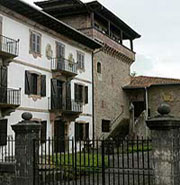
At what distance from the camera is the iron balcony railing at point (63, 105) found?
20905 mm

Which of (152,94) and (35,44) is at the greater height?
(35,44)

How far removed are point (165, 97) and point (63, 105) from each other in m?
14.0

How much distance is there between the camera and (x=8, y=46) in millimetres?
17281

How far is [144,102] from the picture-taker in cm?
3300

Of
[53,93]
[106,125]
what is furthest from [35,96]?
[106,125]

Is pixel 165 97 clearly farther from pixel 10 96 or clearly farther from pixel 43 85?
pixel 10 96

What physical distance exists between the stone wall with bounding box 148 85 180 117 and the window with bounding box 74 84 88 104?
383 inches

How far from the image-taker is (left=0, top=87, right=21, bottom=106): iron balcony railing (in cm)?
1635

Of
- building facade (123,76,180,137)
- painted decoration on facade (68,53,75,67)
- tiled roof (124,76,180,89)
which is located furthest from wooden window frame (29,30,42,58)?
tiled roof (124,76,180,89)

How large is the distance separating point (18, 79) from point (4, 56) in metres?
1.82

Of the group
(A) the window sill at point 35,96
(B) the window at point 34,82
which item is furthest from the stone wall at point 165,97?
(B) the window at point 34,82

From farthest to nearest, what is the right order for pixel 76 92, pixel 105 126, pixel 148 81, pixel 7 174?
pixel 148 81 < pixel 105 126 < pixel 76 92 < pixel 7 174

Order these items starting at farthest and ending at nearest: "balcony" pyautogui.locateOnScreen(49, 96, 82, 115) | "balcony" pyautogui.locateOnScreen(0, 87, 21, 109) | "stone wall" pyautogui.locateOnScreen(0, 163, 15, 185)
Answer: "balcony" pyautogui.locateOnScreen(49, 96, 82, 115)
"balcony" pyautogui.locateOnScreen(0, 87, 21, 109)
"stone wall" pyautogui.locateOnScreen(0, 163, 15, 185)

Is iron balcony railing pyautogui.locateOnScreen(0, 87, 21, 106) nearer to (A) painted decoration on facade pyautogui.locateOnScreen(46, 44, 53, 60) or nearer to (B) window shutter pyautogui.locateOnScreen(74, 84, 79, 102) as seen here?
(A) painted decoration on facade pyautogui.locateOnScreen(46, 44, 53, 60)
